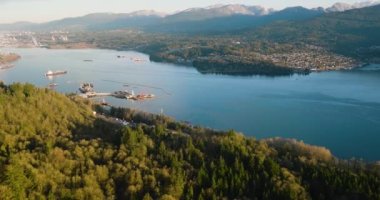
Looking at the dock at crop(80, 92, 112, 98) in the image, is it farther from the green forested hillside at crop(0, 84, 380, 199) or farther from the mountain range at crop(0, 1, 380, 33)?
the mountain range at crop(0, 1, 380, 33)

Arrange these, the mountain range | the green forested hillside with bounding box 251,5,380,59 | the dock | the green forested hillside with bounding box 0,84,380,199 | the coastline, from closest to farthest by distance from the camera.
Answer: the green forested hillside with bounding box 0,84,380,199 < the dock < the coastline < the green forested hillside with bounding box 251,5,380,59 < the mountain range

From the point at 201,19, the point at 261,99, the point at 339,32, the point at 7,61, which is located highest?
the point at 339,32

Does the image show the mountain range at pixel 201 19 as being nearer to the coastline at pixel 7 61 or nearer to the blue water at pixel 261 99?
the coastline at pixel 7 61

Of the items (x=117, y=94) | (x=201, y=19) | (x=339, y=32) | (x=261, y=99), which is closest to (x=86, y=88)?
(x=117, y=94)

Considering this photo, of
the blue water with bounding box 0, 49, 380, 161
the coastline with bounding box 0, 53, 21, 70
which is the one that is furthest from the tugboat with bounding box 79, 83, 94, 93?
the coastline with bounding box 0, 53, 21, 70

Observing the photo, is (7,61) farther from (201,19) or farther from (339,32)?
(201,19)

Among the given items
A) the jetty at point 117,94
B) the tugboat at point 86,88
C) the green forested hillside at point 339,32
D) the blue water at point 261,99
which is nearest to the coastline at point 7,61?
the blue water at point 261,99
